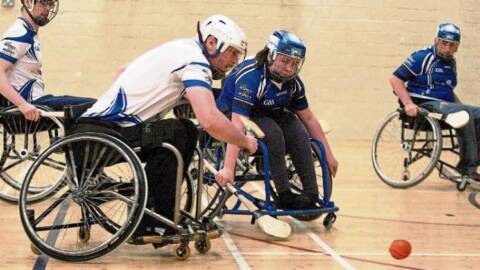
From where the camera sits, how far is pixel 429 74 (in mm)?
5836

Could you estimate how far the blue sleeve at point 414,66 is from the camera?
229 inches

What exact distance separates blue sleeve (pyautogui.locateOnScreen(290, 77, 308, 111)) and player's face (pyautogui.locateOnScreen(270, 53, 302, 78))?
166 millimetres

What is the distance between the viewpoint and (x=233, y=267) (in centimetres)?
341

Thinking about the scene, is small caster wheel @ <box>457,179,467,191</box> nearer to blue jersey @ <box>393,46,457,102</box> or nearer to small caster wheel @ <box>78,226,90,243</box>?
blue jersey @ <box>393,46,457,102</box>

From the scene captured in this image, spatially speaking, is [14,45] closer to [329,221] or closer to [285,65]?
[285,65]

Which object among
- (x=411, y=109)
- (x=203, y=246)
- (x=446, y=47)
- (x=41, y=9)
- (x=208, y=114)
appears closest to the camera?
(x=208, y=114)

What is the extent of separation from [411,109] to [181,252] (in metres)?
2.68

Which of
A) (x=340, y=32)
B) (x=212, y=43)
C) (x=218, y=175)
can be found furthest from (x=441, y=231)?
(x=340, y=32)

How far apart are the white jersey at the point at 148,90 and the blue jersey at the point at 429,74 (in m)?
2.71

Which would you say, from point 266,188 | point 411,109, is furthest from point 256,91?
point 411,109

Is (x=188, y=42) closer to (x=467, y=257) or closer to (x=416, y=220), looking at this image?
(x=467, y=257)

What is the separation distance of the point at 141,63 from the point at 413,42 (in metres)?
6.14

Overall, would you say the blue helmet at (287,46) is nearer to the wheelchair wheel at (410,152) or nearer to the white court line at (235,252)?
the white court line at (235,252)

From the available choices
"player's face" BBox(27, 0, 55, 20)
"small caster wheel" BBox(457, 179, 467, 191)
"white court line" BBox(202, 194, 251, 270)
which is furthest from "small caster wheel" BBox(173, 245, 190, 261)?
"small caster wheel" BBox(457, 179, 467, 191)
